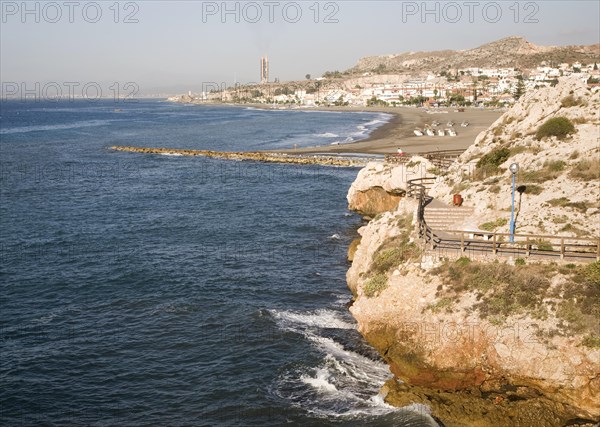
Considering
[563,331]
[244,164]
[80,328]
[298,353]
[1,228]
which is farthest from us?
[244,164]

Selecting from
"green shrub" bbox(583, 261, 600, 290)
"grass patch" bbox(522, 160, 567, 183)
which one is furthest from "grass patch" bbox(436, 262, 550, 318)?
"grass patch" bbox(522, 160, 567, 183)

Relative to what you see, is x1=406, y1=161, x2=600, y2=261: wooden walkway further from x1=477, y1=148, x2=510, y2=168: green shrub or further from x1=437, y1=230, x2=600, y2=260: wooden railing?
x1=477, y1=148, x2=510, y2=168: green shrub

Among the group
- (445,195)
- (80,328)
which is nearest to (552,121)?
(445,195)

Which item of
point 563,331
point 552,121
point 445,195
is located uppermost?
point 552,121

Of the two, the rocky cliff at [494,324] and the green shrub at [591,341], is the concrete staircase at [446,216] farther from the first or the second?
the green shrub at [591,341]

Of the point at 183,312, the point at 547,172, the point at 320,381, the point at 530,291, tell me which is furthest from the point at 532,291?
the point at 183,312

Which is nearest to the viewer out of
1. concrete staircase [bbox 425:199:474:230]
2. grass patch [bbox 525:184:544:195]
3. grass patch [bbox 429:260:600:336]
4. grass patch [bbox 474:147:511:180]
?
grass patch [bbox 429:260:600:336]

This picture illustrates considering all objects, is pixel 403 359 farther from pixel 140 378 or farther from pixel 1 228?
pixel 1 228
